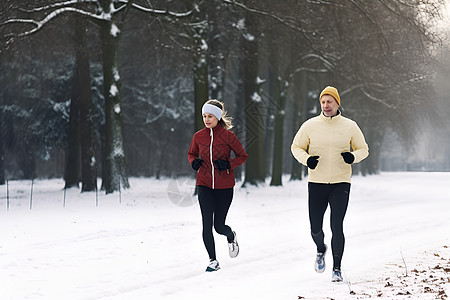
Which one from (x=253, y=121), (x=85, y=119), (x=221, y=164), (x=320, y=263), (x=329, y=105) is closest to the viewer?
(x=329, y=105)

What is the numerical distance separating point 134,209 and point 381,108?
15.4m

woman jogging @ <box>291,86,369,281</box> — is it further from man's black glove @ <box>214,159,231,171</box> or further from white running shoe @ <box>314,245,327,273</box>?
man's black glove @ <box>214,159,231,171</box>

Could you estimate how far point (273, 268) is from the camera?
737 centimetres

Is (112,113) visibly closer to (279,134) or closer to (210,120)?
(279,134)

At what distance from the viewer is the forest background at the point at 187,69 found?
16672mm

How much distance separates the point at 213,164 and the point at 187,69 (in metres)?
15.4

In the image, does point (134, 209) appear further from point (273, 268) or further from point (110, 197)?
point (273, 268)

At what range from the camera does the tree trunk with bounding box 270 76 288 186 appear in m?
25.0

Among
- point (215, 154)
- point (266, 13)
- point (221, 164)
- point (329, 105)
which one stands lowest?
point (221, 164)

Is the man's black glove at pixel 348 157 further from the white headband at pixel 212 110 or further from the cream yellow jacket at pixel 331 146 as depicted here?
the white headband at pixel 212 110

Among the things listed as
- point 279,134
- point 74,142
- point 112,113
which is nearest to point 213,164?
point 112,113

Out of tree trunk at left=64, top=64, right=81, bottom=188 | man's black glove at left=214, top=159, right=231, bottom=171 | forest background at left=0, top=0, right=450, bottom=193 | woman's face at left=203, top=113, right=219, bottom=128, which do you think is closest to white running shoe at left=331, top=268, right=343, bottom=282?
man's black glove at left=214, top=159, right=231, bottom=171

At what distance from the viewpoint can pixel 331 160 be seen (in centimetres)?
662

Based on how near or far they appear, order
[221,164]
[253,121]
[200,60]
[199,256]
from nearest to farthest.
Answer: [221,164], [199,256], [200,60], [253,121]
